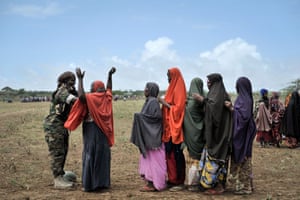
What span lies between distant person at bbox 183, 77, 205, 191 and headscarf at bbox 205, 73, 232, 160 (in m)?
0.20

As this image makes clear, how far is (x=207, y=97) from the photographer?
6812mm

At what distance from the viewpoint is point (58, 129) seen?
23.4 ft

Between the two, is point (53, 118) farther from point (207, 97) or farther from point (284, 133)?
point (284, 133)

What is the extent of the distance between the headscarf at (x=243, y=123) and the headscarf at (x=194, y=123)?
1.86ft

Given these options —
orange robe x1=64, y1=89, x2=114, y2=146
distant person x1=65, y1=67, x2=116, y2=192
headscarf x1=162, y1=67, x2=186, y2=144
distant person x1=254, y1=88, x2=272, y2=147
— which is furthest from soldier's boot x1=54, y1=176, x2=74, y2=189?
distant person x1=254, y1=88, x2=272, y2=147

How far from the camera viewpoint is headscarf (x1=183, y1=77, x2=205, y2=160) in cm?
688

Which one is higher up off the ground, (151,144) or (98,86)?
(98,86)

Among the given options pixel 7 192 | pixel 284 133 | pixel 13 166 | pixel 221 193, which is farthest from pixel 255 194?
pixel 284 133

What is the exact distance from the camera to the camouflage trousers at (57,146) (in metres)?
7.09

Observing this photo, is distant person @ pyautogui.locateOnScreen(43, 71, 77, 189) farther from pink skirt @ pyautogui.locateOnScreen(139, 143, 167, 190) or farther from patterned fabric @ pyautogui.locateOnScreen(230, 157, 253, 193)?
patterned fabric @ pyautogui.locateOnScreen(230, 157, 253, 193)

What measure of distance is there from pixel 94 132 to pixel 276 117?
8972mm

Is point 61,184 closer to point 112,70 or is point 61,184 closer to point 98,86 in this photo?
point 98,86

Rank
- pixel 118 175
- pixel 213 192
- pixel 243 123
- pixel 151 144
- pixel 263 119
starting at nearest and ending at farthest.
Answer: pixel 243 123
pixel 213 192
pixel 151 144
pixel 118 175
pixel 263 119

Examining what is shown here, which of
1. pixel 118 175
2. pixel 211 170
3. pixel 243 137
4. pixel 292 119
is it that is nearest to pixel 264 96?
pixel 292 119
